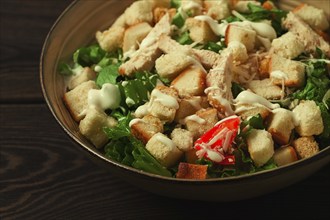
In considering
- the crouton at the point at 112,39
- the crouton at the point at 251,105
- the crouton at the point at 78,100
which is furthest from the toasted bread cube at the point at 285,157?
the crouton at the point at 112,39

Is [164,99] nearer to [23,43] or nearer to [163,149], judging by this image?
[163,149]

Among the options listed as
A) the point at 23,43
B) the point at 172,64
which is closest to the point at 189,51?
the point at 172,64

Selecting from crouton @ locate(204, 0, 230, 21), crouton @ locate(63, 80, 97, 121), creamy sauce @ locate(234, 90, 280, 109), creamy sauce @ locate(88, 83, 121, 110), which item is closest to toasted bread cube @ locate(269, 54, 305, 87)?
creamy sauce @ locate(234, 90, 280, 109)

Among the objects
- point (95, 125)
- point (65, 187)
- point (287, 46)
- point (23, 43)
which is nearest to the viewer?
point (95, 125)

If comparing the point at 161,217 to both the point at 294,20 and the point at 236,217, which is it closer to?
the point at 236,217

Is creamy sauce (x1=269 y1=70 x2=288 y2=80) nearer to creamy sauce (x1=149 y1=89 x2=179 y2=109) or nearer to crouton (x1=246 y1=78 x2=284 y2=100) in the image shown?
crouton (x1=246 y1=78 x2=284 y2=100)

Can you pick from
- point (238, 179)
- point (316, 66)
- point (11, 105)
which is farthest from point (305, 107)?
point (11, 105)

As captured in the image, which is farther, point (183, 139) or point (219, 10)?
point (219, 10)
